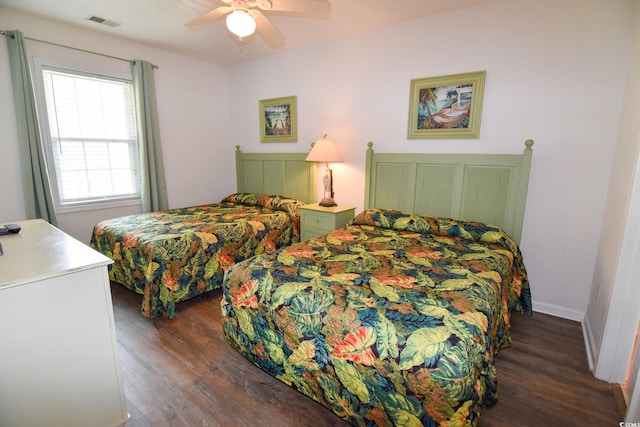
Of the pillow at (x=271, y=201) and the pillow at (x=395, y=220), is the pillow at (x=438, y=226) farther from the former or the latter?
the pillow at (x=271, y=201)

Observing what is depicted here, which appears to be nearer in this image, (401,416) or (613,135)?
(401,416)

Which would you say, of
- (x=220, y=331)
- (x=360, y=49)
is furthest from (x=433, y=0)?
(x=220, y=331)

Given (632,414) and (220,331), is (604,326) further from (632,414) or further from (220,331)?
(220,331)

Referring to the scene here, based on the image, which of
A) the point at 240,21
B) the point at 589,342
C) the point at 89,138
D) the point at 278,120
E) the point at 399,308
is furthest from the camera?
the point at 278,120

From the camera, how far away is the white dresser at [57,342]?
119 centimetres

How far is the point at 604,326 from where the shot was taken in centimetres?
184

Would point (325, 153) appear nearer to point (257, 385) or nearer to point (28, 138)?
point (257, 385)

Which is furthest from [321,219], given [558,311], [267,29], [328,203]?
[558,311]

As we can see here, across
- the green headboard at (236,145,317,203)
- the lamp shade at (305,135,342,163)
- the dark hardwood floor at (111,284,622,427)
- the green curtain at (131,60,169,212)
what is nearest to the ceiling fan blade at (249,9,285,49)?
the lamp shade at (305,135,342,163)

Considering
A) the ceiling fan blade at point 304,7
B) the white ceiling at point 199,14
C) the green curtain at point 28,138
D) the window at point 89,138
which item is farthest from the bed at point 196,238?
the ceiling fan blade at point 304,7

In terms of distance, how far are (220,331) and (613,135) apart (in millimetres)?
3195

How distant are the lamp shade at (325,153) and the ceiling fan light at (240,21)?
149 centimetres

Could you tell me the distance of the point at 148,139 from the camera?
12.2 feet

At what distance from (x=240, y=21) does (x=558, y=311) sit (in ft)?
10.7
